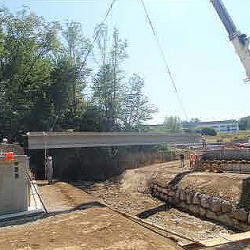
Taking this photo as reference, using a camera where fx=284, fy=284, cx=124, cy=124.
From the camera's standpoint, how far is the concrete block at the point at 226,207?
14.4m

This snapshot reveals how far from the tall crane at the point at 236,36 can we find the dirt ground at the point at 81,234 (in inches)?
564

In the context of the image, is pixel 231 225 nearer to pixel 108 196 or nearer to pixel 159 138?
pixel 108 196

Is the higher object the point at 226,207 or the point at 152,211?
the point at 226,207

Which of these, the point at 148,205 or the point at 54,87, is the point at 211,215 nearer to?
the point at 148,205

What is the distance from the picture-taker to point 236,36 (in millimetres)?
19219

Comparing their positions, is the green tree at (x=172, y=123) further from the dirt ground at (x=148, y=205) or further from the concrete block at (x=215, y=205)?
the concrete block at (x=215, y=205)

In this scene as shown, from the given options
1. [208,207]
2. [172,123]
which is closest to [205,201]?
[208,207]

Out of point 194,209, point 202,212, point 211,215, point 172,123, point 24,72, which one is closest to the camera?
point 211,215

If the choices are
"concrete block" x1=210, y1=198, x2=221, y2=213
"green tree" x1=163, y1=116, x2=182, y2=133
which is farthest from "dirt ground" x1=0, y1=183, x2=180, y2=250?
"green tree" x1=163, y1=116, x2=182, y2=133

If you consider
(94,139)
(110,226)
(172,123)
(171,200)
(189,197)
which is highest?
(172,123)

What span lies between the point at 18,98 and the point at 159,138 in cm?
1620

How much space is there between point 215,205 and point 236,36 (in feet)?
37.3

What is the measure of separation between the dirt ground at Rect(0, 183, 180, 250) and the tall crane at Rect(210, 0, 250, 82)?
1432cm

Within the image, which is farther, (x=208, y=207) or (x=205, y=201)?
(x=205, y=201)
